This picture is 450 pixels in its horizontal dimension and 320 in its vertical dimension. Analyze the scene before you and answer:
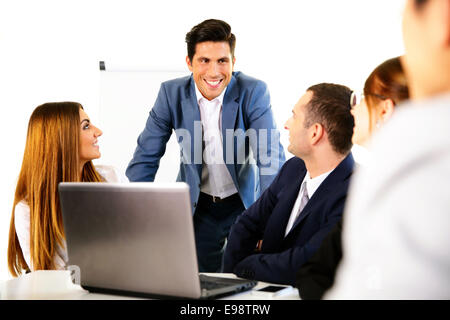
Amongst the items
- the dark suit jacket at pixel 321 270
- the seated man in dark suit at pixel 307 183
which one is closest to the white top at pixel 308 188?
the seated man in dark suit at pixel 307 183

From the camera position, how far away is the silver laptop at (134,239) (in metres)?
1.26

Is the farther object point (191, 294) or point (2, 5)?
point (2, 5)

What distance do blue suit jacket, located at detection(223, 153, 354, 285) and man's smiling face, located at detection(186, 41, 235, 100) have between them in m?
1.15

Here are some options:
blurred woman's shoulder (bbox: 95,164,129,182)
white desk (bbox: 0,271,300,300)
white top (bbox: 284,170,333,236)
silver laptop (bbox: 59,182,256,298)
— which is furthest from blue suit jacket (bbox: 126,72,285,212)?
silver laptop (bbox: 59,182,256,298)

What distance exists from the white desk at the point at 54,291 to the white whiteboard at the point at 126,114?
134 inches

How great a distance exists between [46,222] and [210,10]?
334 centimetres

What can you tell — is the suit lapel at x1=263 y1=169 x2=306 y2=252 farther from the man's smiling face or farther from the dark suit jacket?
the man's smiling face

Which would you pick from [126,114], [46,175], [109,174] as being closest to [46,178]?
[46,175]

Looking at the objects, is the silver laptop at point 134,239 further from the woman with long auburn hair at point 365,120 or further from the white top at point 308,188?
the white top at point 308,188

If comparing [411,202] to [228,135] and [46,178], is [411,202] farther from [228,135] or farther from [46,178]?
[228,135]

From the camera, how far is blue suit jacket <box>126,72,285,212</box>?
3.28 meters

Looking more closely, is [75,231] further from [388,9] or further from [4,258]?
[388,9]

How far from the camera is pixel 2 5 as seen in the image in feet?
16.9
